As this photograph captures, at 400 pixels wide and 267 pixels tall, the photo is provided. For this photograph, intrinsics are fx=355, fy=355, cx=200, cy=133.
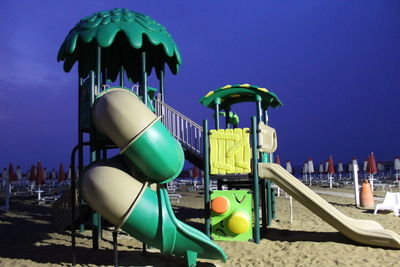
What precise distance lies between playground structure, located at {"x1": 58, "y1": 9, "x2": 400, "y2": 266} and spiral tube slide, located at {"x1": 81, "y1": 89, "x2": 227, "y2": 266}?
0.02m

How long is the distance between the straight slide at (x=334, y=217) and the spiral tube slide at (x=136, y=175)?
10.9 ft

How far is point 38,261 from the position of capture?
24.5ft

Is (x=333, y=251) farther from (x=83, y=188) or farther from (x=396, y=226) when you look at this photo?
(x=83, y=188)

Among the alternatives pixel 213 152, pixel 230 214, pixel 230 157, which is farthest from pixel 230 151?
pixel 230 214

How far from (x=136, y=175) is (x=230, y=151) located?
3.79 m

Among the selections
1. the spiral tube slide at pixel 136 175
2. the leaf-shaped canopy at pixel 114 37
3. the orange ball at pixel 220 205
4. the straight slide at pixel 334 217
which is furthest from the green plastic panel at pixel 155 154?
the straight slide at pixel 334 217

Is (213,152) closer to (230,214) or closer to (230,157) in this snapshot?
(230,157)

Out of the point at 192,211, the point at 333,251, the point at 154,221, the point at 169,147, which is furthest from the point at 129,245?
the point at 192,211

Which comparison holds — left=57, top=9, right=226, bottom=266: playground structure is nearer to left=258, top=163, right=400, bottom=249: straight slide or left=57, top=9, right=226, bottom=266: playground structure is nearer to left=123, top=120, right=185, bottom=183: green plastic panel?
left=123, top=120, right=185, bottom=183: green plastic panel

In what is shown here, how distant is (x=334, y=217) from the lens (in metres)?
8.21

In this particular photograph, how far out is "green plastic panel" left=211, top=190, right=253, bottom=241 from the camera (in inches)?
340

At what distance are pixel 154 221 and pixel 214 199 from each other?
317 cm

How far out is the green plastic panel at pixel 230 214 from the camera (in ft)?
28.3

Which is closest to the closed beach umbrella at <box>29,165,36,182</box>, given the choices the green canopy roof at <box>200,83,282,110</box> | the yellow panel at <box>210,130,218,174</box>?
the green canopy roof at <box>200,83,282,110</box>
